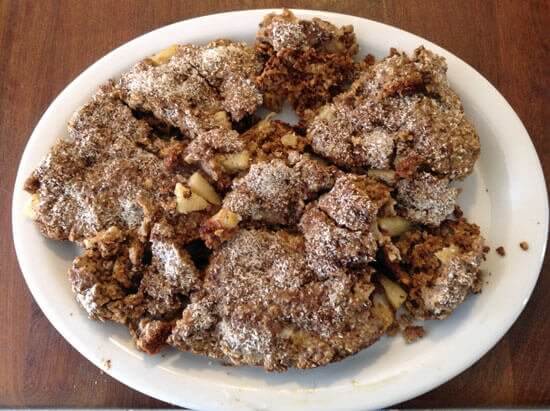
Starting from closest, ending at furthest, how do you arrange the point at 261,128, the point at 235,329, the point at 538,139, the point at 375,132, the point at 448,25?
the point at 235,329 → the point at 375,132 → the point at 261,128 → the point at 538,139 → the point at 448,25

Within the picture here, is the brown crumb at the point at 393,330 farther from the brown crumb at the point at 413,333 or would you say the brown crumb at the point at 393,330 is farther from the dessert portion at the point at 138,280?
the dessert portion at the point at 138,280

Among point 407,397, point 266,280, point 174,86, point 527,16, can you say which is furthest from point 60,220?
point 527,16

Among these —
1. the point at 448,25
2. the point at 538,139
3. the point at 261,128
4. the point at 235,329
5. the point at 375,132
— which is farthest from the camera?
the point at 448,25

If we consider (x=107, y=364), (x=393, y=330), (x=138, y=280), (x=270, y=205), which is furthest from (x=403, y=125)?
(x=107, y=364)

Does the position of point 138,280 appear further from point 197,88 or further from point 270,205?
point 197,88

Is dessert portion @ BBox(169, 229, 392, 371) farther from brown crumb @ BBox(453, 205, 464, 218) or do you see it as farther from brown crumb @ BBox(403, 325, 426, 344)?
brown crumb @ BBox(453, 205, 464, 218)

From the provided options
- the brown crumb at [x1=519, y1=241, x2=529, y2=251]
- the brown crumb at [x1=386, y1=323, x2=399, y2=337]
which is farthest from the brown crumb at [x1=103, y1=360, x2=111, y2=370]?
the brown crumb at [x1=519, y1=241, x2=529, y2=251]

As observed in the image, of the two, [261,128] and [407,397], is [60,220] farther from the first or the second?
[407,397]
